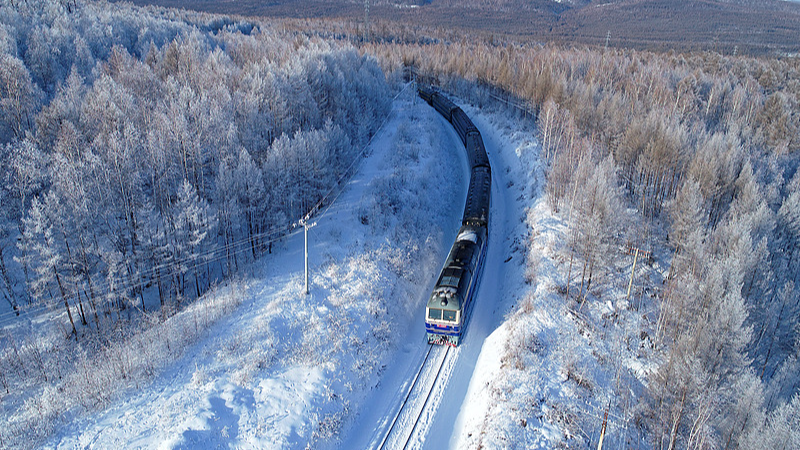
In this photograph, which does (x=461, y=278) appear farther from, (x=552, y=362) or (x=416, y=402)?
(x=416, y=402)

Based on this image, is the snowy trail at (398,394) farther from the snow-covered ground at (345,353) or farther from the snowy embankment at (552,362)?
the snowy embankment at (552,362)

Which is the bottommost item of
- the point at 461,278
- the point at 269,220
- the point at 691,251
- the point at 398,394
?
the point at 398,394

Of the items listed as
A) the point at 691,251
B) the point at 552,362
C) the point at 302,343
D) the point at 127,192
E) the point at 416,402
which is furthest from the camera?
the point at 127,192

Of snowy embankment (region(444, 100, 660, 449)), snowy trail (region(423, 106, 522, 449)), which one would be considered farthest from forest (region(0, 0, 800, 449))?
snowy trail (region(423, 106, 522, 449))

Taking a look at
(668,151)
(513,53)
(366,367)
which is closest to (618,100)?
(668,151)

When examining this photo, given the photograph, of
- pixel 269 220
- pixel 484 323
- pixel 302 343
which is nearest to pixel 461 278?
pixel 484 323

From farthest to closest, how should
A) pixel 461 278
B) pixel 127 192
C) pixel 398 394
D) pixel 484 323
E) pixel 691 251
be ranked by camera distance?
pixel 127 192 < pixel 484 323 < pixel 691 251 < pixel 461 278 < pixel 398 394

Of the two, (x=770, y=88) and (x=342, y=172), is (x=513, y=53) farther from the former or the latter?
(x=342, y=172)
